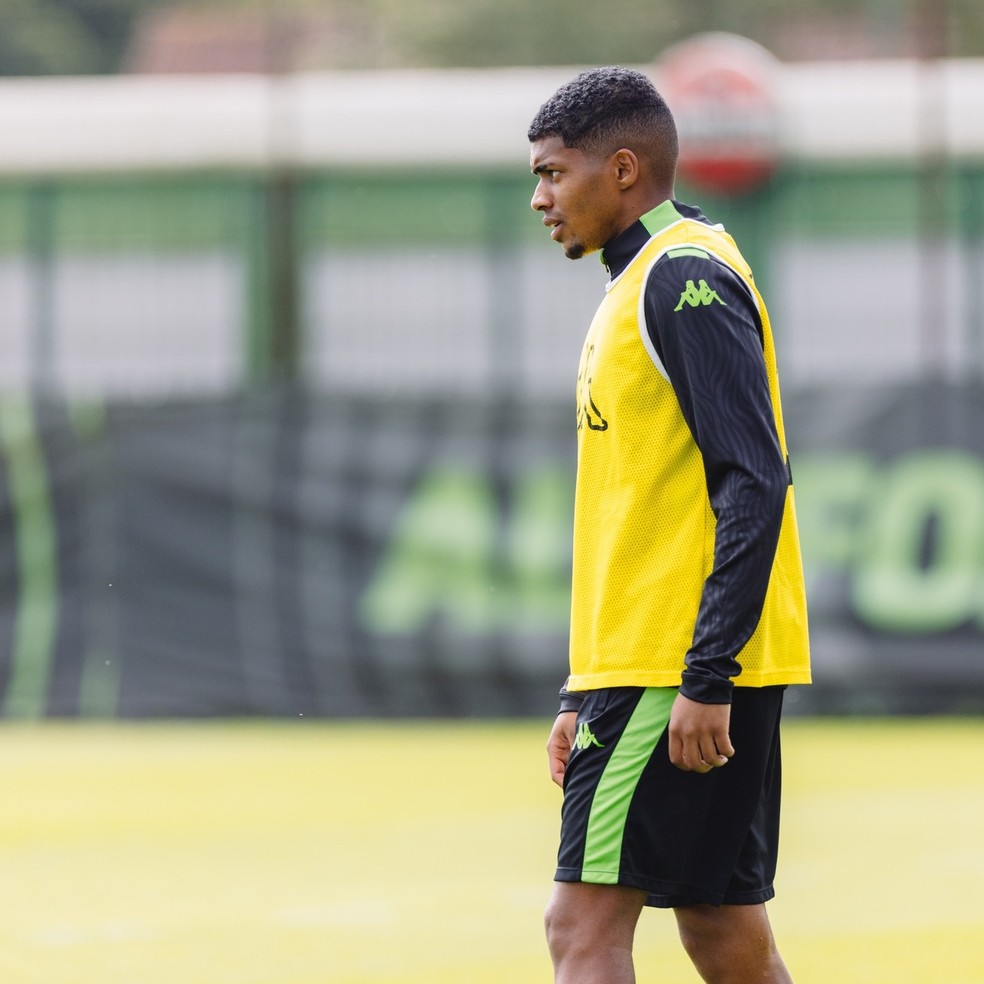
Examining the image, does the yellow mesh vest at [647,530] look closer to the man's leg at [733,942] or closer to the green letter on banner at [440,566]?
the man's leg at [733,942]

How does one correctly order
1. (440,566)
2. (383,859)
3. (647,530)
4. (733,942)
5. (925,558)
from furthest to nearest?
1. (440,566)
2. (925,558)
3. (383,859)
4. (733,942)
5. (647,530)

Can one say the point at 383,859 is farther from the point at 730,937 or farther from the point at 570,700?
the point at 730,937

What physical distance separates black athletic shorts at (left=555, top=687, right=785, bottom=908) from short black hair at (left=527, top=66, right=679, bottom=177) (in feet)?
3.21

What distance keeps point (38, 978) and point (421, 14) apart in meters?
24.6

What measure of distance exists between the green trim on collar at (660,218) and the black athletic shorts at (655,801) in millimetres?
822

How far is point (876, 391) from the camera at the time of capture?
510 inches

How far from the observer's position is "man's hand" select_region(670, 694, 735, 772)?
3.51 m

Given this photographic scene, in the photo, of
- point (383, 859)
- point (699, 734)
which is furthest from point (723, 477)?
point (383, 859)

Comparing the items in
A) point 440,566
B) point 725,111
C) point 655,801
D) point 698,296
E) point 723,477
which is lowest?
point 440,566

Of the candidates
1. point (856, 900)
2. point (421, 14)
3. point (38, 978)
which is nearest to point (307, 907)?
point (38, 978)

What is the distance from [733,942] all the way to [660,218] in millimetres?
1304

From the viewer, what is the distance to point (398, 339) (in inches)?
635

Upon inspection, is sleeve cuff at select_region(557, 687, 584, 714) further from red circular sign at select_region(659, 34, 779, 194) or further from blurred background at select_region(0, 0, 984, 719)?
red circular sign at select_region(659, 34, 779, 194)

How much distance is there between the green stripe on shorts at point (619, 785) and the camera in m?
3.62
